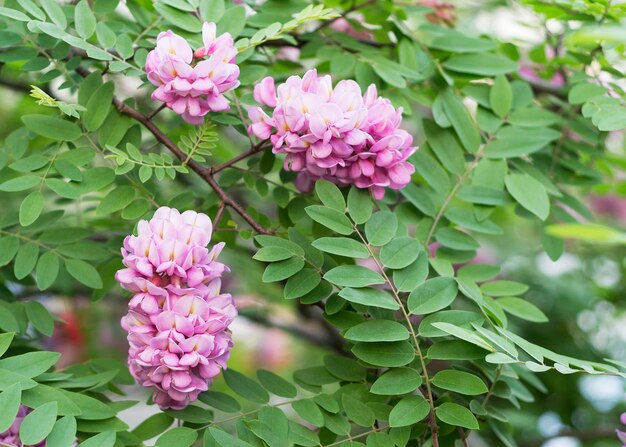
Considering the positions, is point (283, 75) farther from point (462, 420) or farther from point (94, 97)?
point (462, 420)

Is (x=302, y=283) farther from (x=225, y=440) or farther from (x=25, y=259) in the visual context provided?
(x=25, y=259)

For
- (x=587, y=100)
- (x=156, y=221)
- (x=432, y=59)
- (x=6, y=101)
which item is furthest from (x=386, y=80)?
(x=6, y=101)

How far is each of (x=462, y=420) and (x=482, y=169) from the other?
1.04 ft

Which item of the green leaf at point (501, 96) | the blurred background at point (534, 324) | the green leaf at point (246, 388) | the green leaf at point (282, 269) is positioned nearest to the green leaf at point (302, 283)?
the green leaf at point (282, 269)

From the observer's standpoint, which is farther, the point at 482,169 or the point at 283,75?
the point at 283,75

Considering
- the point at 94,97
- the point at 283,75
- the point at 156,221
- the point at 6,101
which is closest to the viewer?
the point at 156,221

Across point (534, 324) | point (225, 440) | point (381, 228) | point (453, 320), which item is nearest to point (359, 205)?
point (381, 228)

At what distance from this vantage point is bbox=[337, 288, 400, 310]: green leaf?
0.65m

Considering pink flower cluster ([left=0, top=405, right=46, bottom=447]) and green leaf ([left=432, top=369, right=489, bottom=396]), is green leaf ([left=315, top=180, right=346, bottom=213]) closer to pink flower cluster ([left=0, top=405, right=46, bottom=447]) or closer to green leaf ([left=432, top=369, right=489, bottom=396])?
green leaf ([left=432, top=369, right=489, bottom=396])

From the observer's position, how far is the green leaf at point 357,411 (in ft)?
2.21

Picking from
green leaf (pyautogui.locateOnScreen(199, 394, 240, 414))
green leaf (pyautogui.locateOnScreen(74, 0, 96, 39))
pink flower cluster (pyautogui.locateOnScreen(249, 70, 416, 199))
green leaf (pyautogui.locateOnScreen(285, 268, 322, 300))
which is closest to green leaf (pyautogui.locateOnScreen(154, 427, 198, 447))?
green leaf (pyautogui.locateOnScreen(199, 394, 240, 414))

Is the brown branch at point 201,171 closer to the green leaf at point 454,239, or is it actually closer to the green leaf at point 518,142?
the green leaf at point 454,239

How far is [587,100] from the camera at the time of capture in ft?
2.74

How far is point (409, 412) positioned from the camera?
0.65 meters
